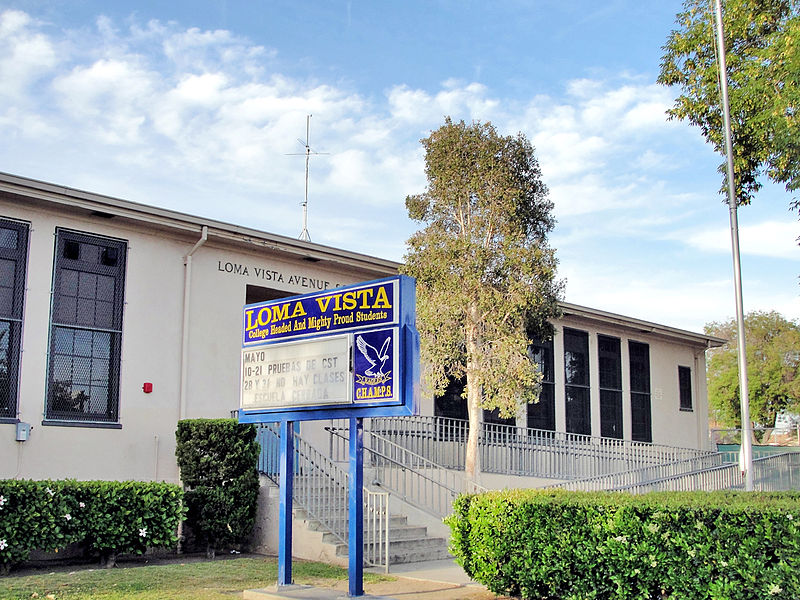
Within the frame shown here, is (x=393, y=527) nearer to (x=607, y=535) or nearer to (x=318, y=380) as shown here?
(x=318, y=380)

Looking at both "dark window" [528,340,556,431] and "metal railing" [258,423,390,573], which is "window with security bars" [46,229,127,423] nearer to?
"metal railing" [258,423,390,573]

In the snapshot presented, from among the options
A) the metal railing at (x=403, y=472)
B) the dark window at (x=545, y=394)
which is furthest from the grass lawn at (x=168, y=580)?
the dark window at (x=545, y=394)

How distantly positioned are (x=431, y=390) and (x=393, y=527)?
158 inches

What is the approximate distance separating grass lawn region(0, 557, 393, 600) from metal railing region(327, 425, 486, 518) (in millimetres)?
3666

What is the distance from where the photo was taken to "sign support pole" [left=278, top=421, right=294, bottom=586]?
32.5ft

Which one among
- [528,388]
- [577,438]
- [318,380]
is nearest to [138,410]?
[318,380]

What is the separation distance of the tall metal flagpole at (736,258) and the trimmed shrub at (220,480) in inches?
303

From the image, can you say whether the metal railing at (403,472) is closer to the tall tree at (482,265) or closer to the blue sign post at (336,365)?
the tall tree at (482,265)

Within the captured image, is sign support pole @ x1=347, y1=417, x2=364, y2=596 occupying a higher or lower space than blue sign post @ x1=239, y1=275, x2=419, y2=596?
lower

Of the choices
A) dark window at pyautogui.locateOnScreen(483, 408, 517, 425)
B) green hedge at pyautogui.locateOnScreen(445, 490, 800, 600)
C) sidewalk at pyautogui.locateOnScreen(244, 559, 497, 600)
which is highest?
dark window at pyautogui.locateOnScreen(483, 408, 517, 425)

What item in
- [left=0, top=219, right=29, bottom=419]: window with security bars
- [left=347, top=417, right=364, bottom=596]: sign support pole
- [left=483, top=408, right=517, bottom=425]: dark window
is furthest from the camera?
[left=483, top=408, right=517, bottom=425]: dark window

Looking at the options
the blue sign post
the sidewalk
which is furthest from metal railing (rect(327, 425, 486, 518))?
the blue sign post

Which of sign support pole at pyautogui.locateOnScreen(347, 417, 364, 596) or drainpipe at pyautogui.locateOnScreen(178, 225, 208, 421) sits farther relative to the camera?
drainpipe at pyautogui.locateOnScreen(178, 225, 208, 421)

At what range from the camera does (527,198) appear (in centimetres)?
1678
